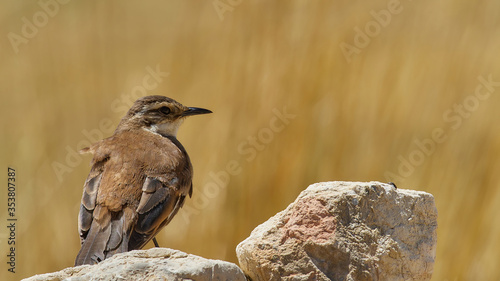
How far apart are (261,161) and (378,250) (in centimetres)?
181

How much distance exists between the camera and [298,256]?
3.35 metres

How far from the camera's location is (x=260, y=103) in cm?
524

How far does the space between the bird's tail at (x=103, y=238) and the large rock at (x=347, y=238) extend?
36.6 inches

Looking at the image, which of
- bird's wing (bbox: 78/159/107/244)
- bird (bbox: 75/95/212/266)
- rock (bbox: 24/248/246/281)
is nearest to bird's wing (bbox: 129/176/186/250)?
bird (bbox: 75/95/212/266)

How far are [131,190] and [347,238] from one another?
166cm

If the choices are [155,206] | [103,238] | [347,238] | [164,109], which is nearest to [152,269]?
[347,238]

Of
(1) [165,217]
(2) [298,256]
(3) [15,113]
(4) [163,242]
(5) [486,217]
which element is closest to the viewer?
(2) [298,256]

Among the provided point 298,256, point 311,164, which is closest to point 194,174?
point 311,164

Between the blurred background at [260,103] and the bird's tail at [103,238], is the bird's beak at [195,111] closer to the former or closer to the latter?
the blurred background at [260,103]

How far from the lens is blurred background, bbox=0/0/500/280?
4.98 m

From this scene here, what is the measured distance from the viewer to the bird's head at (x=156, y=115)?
17.6 ft

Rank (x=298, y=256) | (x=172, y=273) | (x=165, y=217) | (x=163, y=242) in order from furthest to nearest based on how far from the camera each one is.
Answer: (x=163, y=242), (x=165, y=217), (x=298, y=256), (x=172, y=273)

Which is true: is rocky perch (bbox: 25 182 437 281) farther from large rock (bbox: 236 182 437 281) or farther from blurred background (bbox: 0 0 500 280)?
blurred background (bbox: 0 0 500 280)

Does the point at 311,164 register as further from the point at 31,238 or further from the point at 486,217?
the point at 31,238
